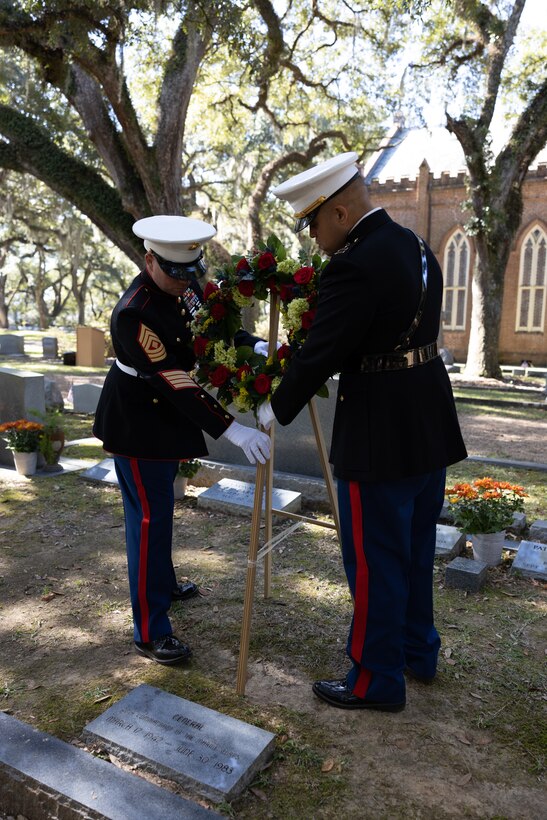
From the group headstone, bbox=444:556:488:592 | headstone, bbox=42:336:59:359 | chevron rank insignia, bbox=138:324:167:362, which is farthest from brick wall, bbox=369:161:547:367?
chevron rank insignia, bbox=138:324:167:362

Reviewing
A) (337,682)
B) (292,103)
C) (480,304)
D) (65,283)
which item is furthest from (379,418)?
(65,283)

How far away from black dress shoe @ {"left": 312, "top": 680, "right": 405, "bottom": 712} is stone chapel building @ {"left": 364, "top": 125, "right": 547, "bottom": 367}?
24247mm

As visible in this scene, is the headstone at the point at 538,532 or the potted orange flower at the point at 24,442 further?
the potted orange flower at the point at 24,442

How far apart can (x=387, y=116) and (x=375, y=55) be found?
7.81ft

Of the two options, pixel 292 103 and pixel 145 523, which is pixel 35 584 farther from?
pixel 292 103

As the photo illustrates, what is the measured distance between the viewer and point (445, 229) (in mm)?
26656

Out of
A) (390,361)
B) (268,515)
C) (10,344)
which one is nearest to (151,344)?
(390,361)

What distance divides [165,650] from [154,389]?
4.25 feet

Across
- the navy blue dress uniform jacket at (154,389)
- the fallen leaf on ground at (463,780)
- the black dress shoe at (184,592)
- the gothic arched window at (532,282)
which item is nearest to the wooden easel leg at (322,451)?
the navy blue dress uniform jacket at (154,389)

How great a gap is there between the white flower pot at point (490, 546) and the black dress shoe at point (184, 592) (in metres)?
1.99

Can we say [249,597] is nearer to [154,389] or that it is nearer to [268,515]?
[268,515]

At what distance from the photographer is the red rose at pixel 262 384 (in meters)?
2.80

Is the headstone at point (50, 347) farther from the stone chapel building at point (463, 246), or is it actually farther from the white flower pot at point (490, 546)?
the white flower pot at point (490, 546)

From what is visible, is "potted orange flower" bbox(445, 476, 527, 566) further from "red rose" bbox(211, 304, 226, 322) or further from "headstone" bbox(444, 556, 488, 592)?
"red rose" bbox(211, 304, 226, 322)
